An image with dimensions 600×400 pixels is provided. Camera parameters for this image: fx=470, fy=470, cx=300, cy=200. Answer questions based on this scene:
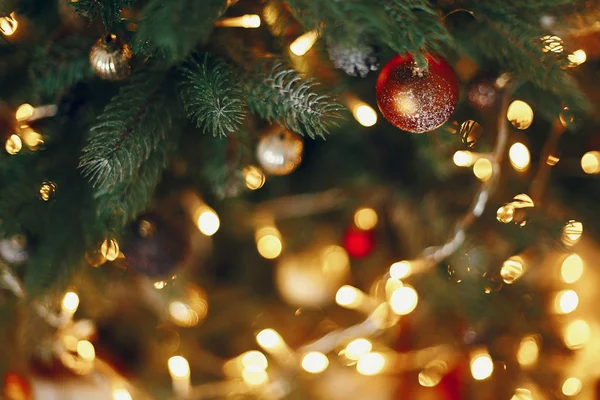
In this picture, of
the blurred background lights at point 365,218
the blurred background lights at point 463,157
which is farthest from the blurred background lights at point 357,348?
the blurred background lights at point 463,157

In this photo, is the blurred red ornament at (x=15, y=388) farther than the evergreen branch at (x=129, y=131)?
Yes

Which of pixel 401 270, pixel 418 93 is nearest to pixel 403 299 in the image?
pixel 401 270

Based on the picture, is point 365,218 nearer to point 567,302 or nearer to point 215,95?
point 567,302

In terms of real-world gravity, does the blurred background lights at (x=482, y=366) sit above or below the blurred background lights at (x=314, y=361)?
below

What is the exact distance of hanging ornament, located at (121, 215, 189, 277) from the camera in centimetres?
61

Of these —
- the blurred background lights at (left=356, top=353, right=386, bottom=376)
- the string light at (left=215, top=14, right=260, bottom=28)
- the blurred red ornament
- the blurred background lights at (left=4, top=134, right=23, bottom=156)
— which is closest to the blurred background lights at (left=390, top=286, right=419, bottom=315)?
the blurred background lights at (left=356, top=353, right=386, bottom=376)

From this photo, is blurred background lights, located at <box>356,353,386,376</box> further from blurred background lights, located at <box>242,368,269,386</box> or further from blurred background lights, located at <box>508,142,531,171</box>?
blurred background lights, located at <box>508,142,531,171</box>

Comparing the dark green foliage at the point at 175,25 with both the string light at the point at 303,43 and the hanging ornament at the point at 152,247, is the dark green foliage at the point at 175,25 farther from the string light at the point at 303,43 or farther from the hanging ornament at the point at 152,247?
the hanging ornament at the point at 152,247

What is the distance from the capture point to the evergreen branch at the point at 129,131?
1.36 ft

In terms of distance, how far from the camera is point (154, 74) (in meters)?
0.49

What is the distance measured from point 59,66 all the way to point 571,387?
2.88ft

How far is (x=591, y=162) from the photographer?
2.35 ft

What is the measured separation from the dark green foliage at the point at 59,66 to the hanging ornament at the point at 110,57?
0.05m

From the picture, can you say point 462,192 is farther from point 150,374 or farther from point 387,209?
point 150,374
